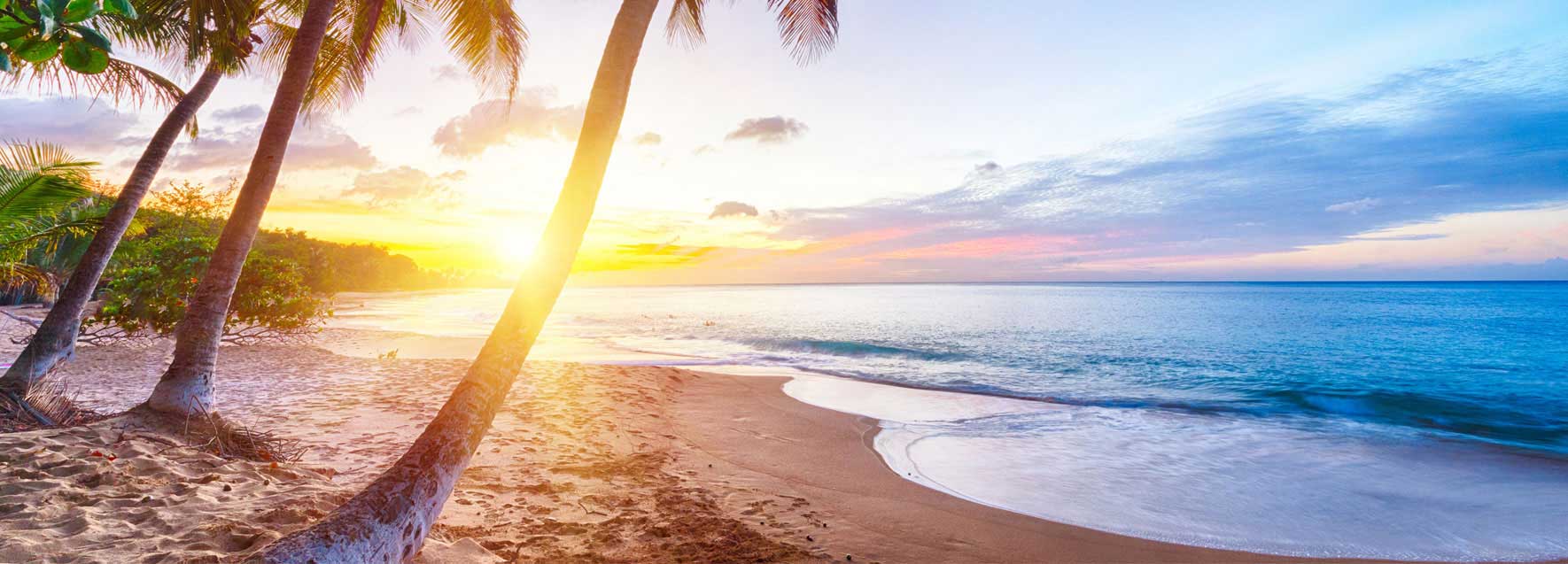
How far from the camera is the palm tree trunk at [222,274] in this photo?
5.50 metres

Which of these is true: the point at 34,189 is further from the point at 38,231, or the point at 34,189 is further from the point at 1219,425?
the point at 1219,425

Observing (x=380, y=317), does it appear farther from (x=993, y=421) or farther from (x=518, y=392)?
(x=993, y=421)

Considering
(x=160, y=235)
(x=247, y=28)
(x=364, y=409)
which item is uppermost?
(x=247, y=28)

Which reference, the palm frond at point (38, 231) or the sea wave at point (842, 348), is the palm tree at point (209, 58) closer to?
Answer: the palm frond at point (38, 231)

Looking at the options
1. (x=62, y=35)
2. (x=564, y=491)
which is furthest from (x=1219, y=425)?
(x=62, y=35)

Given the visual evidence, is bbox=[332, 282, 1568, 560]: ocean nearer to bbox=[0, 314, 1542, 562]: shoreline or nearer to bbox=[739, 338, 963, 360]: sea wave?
bbox=[739, 338, 963, 360]: sea wave

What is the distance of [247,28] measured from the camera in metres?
7.96

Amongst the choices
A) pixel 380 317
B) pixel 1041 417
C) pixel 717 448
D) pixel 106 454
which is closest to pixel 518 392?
pixel 717 448

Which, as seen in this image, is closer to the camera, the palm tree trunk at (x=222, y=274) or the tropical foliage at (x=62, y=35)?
the tropical foliage at (x=62, y=35)

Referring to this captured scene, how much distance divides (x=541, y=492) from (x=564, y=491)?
201mm

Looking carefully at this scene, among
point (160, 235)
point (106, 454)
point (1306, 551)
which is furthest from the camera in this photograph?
point (160, 235)

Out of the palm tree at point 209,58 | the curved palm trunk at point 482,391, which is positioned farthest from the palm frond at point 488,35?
the curved palm trunk at point 482,391

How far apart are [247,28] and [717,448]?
8.32 meters

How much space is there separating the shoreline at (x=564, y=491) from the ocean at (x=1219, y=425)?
0.91 metres
